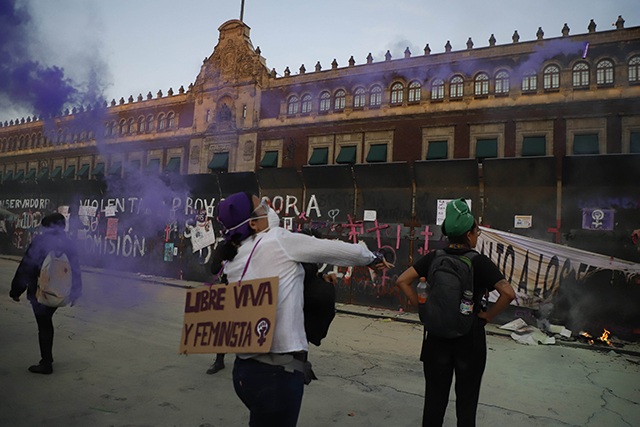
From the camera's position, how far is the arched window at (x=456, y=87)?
50.0 feet

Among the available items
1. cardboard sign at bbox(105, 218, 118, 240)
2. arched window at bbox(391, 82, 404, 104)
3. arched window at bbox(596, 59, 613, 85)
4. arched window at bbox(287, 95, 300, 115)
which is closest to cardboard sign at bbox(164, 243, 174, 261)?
cardboard sign at bbox(105, 218, 118, 240)

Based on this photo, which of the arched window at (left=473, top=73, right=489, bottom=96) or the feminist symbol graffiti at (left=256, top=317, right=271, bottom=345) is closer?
the feminist symbol graffiti at (left=256, top=317, right=271, bottom=345)

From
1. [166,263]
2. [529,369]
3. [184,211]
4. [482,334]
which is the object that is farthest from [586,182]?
[166,263]

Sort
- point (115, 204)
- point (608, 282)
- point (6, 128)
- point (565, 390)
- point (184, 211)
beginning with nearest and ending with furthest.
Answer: point (565, 390), point (608, 282), point (184, 211), point (115, 204), point (6, 128)

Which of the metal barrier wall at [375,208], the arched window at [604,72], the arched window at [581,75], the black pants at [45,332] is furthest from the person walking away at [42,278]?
the arched window at [604,72]

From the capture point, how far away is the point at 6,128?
27.5 meters

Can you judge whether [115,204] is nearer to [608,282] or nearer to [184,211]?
[184,211]

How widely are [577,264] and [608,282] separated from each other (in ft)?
2.16

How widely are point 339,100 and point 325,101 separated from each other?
717mm

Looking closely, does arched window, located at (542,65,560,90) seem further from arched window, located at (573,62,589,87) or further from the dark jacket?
the dark jacket

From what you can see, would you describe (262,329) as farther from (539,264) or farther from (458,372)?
(539,264)

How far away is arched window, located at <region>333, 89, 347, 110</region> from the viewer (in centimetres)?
1748

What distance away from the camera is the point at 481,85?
14.9 metres

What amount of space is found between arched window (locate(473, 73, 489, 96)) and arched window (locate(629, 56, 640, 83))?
168 inches
